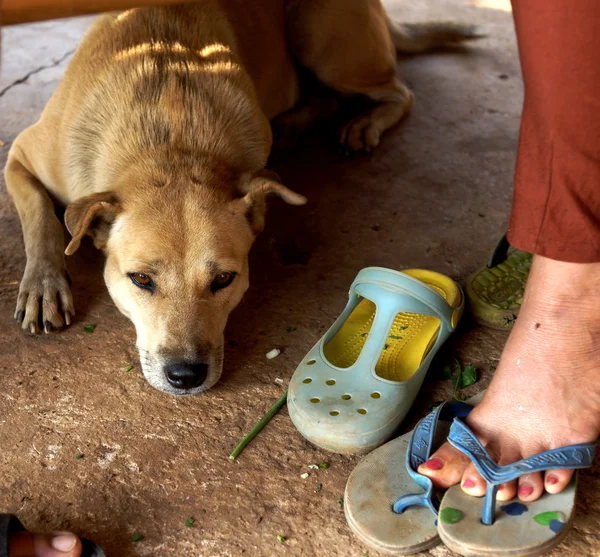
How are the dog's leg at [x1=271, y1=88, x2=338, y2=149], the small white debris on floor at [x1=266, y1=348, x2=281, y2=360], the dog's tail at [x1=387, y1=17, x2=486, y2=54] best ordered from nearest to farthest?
the small white debris on floor at [x1=266, y1=348, x2=281, y2=360] < the dog's leg at [x1=271, y1=88, x2=338, y2=149] < the dog's tail at [x1=387, y1=17, x2=486, y2=54]

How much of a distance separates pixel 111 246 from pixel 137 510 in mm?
1013

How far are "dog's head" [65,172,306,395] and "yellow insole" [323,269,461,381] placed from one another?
0.47m

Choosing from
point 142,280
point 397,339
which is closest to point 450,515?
point 397,339

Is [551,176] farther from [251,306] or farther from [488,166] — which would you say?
[488,166]

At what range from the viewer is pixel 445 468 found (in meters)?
2.06

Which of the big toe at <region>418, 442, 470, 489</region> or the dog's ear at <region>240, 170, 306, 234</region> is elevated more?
the dog's ear at <region>240, 170, 306, 234</region>

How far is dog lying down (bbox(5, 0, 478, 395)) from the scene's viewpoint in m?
2.49

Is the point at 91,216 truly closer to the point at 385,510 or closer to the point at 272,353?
→ the point at 272,353

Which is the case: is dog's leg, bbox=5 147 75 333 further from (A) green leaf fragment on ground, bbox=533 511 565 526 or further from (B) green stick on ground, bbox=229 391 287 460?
(A) green leaf fragment on ground, bbox=533 511 565 526

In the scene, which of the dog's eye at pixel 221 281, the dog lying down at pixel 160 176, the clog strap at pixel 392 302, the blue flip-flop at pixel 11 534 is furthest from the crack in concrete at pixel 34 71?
the blue flip-flop at pixel 11 534

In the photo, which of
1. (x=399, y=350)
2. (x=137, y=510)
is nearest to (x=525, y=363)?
(x=399, y=350)

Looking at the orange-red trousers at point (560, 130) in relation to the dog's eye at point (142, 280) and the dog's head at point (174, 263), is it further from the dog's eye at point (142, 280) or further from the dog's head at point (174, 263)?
the dog's eye at point (142, 280)

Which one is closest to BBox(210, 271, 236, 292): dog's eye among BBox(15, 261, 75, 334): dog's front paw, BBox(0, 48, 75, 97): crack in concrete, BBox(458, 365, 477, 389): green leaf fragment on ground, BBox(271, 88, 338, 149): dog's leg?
BBox(15, 261, 75, 334): dog's front paw

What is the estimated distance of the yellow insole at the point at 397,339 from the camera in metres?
2.61
